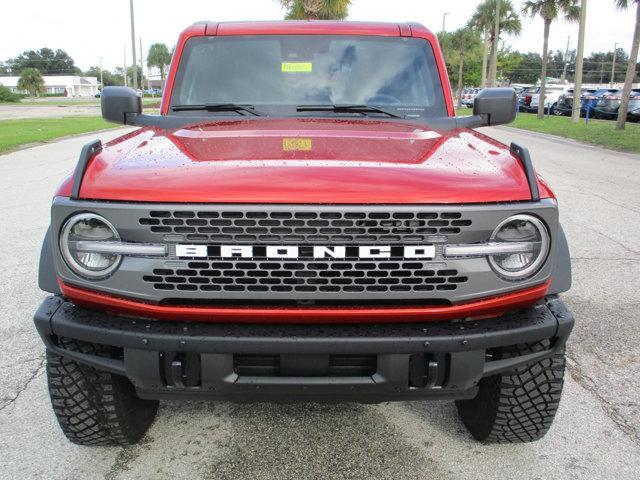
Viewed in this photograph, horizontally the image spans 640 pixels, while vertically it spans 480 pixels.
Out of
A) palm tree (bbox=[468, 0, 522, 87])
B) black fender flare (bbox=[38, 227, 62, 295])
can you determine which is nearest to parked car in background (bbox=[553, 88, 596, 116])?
palm tree (bbox=[468, 0, 522, 87])

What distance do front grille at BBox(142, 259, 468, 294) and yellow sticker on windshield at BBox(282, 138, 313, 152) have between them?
529mm

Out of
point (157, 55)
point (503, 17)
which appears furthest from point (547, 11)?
point (157, 55)

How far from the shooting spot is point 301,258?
2.03 meters

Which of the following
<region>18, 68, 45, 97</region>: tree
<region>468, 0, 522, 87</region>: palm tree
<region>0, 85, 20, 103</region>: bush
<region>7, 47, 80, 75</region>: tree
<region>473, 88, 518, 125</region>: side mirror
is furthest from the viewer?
<region>7, 47, 80, 75</region>: tree

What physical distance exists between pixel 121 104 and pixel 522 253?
236 centimetres

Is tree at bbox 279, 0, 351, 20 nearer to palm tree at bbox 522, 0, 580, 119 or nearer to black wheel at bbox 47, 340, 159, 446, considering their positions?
palm tree at bbox 522, 0, 580, 119

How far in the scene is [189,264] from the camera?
2039mm

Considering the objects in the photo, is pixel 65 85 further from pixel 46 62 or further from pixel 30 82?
pixel 30 82

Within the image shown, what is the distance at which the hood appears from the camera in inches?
79.3

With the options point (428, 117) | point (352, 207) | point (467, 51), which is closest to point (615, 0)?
point (428, 117)

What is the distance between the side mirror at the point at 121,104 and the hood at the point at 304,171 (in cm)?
84

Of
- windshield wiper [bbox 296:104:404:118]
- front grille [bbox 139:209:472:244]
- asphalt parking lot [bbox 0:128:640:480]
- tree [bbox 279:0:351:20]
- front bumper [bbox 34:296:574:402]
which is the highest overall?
tree [bbox 279:0:351:20]

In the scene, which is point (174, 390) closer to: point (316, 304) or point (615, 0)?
point (316, 304)

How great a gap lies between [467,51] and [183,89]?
213 ft
